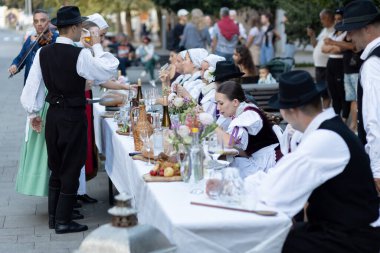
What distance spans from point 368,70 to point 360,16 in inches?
13.9

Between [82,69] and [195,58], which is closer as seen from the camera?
[82,69]

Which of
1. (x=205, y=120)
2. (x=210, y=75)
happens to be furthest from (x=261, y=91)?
(x=205, y=120)

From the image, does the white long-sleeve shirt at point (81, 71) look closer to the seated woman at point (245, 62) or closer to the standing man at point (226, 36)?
the seated woman at point (245, 62)

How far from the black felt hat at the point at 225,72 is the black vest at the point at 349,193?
280cm

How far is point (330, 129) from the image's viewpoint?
426 centimetres

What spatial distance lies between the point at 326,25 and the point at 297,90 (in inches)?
338

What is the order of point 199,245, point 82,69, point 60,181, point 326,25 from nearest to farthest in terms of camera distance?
point 199,245 → point 82,69 → point 60,181 → point 326,25

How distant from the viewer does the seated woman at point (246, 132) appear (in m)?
6.11

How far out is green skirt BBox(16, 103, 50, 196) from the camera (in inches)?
288

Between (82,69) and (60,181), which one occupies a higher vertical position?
(82,69)

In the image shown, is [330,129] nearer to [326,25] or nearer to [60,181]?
[60,181]

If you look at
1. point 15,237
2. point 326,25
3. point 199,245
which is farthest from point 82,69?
point 326,25

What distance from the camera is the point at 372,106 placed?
5328 millimetres

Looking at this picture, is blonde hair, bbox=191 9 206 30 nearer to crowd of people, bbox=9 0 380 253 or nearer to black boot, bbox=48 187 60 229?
crowd of people, bbox=9 0 380 253
